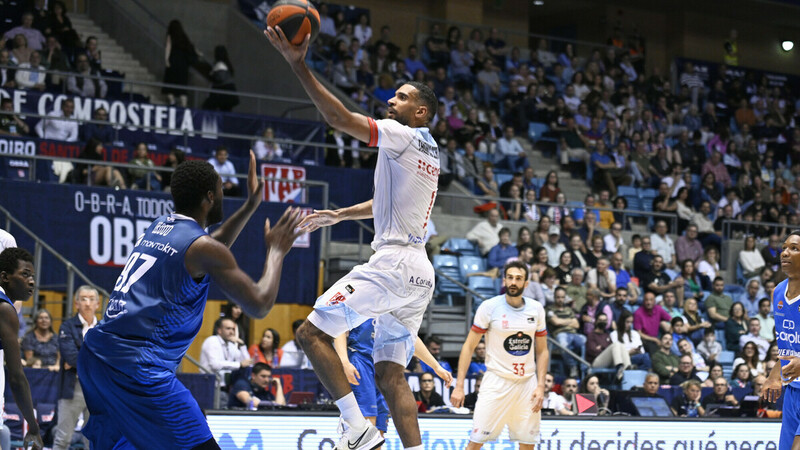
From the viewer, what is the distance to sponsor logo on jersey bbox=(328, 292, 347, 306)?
666cm

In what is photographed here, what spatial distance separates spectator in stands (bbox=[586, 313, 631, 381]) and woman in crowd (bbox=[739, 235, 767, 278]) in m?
5.68

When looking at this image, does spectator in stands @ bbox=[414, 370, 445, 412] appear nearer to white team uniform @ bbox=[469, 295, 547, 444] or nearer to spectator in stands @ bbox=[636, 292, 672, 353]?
white team uniform @ bbox=[469, 295, 547, 444]

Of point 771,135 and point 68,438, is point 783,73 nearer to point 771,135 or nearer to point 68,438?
point 771,135

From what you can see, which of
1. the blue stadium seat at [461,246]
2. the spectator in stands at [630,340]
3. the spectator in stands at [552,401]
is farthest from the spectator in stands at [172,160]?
the spectator in stands at [630,340]

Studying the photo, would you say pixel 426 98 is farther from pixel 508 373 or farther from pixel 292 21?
pixel 508 373

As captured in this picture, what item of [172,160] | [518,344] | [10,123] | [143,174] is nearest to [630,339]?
[518,344]

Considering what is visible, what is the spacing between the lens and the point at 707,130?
1032 inches

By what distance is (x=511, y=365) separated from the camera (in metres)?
10.9

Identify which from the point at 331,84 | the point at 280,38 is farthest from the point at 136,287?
the point at 331,84

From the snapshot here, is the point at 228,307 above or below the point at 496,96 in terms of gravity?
below

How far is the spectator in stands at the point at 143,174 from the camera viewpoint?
631 inches

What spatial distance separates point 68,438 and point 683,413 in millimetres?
8345

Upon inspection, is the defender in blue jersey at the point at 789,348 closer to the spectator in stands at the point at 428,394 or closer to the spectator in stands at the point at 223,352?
the spectator in stands at the point at 428,394

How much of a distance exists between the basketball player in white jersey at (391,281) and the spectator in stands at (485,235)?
11.3 m
